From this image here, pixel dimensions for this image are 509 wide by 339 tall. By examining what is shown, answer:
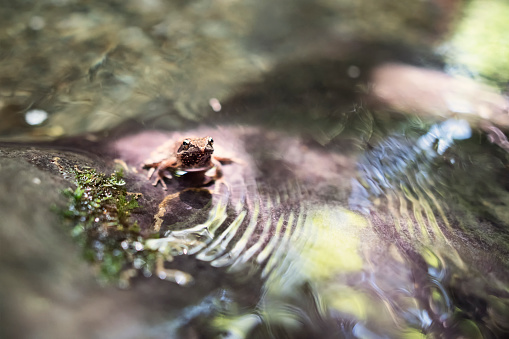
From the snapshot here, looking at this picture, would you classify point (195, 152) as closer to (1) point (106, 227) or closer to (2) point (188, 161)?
(2) point (188, 161)

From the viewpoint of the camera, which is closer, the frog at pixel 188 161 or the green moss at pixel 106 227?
the green moss at pixel 106 227

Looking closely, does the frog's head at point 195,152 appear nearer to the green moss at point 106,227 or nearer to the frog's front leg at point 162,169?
the frog's front leg at point 162,169

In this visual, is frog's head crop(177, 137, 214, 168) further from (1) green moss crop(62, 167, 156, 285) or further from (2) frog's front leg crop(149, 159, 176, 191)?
(1) green moss crop(62, 167, 156, 285)

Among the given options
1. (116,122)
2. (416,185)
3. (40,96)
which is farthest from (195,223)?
(40,96)

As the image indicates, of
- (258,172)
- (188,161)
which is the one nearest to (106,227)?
(188,161)

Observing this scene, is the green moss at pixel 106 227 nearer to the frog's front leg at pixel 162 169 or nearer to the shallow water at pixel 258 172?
the shallow water at pixel 258 172

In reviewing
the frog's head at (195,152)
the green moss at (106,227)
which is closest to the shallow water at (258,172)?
the green moss at (106,227)

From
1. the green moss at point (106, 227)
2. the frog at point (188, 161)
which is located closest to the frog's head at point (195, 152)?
the frog at point (188, 161)

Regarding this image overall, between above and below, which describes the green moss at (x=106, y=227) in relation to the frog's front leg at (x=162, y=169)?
above
